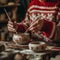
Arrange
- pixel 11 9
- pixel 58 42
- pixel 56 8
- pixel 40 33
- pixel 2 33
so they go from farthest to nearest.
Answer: pixel 11 9 → pixel 2 33 → pixel 56 8 → pixel 40 33 → pixel 58 42

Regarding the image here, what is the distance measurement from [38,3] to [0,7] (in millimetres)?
1018

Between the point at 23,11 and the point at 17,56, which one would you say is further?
the point at 23,11

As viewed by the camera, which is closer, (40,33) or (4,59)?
(4,59)

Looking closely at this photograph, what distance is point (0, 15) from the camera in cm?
285

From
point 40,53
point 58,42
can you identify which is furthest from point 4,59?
point 58,42

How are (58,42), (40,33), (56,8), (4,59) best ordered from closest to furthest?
(4,59)
(58,42)
(40,33)
(56,8)

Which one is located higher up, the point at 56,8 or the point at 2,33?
the point at 56,8

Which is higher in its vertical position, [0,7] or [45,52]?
[0,7]

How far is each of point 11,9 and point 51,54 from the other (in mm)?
1805

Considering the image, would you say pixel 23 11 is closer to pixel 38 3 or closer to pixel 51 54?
pixel 38 3

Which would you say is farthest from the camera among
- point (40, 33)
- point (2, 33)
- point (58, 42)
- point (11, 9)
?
point (11, 9)

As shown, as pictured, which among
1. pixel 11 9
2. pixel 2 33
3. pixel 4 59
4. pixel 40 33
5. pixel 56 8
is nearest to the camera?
pixel 4 59

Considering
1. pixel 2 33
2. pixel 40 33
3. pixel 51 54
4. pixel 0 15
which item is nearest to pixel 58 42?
pixel 40 33

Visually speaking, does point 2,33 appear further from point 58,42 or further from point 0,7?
point 58,42
